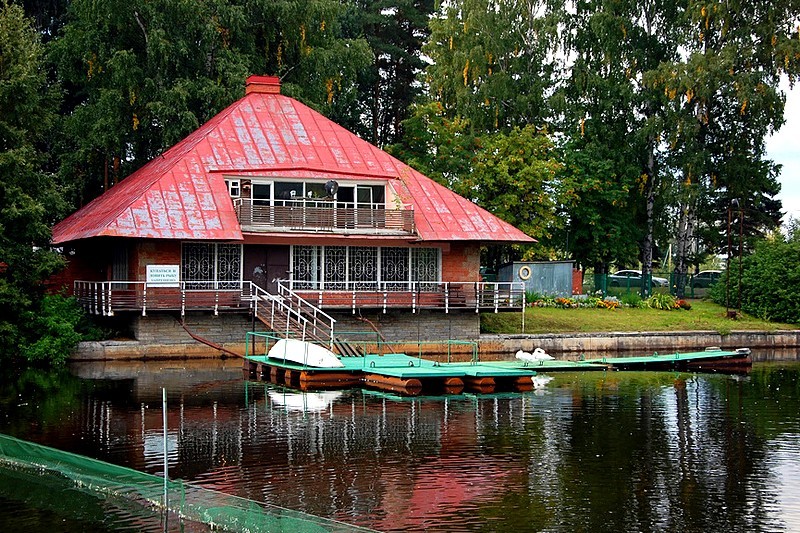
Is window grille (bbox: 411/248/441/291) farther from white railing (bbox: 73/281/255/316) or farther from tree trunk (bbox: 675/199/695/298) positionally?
tree trunk (bbox: 675/199/695/298)

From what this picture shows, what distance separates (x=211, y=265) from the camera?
3978 centimetres

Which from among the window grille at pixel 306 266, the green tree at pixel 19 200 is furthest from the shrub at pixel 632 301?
the green tree at pixel 19 200

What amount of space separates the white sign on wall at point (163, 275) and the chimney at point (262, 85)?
10.3 meters

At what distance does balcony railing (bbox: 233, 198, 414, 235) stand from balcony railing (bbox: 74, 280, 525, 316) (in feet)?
7.44

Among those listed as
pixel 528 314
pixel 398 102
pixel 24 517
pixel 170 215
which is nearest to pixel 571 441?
pixel 24 517

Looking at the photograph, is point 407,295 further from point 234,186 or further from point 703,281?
point 703,281

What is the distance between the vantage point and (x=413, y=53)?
68.6m

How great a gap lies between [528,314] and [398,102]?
2501cm

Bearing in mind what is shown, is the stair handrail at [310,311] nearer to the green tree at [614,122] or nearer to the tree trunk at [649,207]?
the green tree at [614,122]

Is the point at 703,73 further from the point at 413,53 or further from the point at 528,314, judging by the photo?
the point at 413,53

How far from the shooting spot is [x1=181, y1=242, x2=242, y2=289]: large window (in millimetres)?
→ 39281

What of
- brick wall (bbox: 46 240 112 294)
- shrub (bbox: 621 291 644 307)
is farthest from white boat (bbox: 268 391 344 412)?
shrub (bbox: 621 291 644 307)

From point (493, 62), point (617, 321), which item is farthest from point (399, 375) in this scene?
point (493, 62)

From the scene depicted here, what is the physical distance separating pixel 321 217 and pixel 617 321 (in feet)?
46.9
